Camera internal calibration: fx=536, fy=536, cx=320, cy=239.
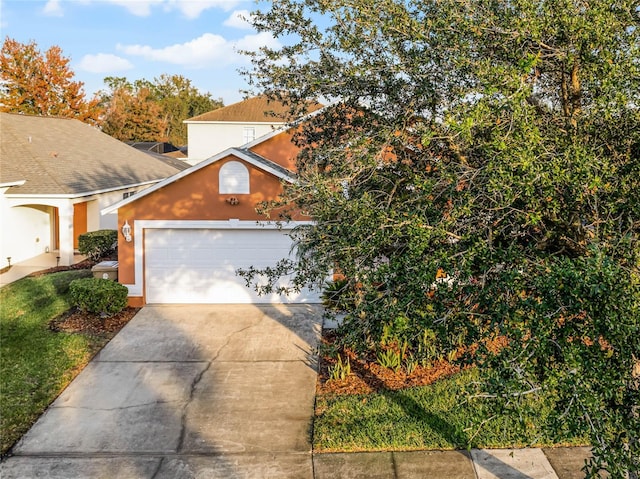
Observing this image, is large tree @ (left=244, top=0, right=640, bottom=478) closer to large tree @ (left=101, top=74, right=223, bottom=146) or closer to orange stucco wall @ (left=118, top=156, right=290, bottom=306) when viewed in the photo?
orange stucco wall @ (left=118, top=156, right=290, bottom=306)

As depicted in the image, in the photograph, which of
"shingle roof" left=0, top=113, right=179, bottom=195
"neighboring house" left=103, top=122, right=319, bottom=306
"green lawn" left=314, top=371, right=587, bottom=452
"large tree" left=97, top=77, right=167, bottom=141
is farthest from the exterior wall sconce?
"large tree" left=97, top=77, right=167, bottom=141

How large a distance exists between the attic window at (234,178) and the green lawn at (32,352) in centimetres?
479

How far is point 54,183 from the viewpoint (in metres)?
18.4

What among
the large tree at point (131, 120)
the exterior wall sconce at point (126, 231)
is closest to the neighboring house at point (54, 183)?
the exterior wall sconce at point (126, 231)

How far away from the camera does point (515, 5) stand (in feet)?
18.4

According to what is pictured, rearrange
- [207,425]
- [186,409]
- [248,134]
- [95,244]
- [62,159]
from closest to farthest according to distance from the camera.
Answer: [207,425], [186,409], [95,244], [62,159], [248,134]

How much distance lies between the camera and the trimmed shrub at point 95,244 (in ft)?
60.8

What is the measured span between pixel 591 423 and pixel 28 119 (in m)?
26.3

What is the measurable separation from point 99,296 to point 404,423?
8260mm

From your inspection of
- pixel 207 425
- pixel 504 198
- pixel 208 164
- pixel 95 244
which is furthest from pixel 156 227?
pixel 504 198

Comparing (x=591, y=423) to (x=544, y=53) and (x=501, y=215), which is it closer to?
(x=501, y=215)

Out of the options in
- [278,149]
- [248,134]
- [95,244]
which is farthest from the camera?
[248,134]

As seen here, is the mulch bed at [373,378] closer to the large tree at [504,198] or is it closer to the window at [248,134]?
the large tree at [504,198]

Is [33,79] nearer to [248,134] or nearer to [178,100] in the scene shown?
[248,134]
